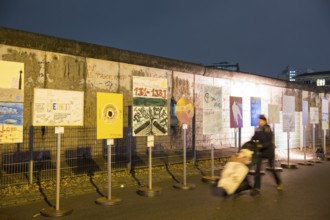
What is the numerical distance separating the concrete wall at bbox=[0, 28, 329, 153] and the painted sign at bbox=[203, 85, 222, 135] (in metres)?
1.93

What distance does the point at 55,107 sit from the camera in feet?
26.8

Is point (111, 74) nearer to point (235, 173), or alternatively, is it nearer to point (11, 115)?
point (11, 115)

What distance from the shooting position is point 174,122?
53.1ft

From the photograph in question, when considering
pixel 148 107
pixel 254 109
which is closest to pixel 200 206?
pixel 148 107

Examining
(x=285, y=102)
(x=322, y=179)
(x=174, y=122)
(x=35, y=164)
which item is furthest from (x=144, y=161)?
(x=285, y=102)

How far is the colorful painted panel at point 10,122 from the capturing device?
29.2ft

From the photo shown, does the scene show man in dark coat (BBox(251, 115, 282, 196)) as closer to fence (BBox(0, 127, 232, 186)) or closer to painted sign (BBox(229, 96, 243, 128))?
fence (BBox(0, 127, 232, 186))

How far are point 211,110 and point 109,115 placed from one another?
5311 millimetres

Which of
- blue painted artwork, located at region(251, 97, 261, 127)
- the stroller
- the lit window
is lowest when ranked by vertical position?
the stroller

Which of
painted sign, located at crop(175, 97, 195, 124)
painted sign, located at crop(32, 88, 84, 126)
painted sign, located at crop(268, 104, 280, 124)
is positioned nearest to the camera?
painted sign, located at crop(32, 88, 84, 126)

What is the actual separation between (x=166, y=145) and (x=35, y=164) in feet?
20.5

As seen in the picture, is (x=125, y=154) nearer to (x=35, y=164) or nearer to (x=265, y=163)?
(x=35, y=164)

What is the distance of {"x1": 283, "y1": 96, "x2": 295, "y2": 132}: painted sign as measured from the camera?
1608cm

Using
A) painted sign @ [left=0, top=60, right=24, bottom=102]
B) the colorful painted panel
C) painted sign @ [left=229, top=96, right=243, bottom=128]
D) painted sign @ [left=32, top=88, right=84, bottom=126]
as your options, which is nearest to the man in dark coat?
painted sign @ [left=32, top=88, right=84, bottom=126]
